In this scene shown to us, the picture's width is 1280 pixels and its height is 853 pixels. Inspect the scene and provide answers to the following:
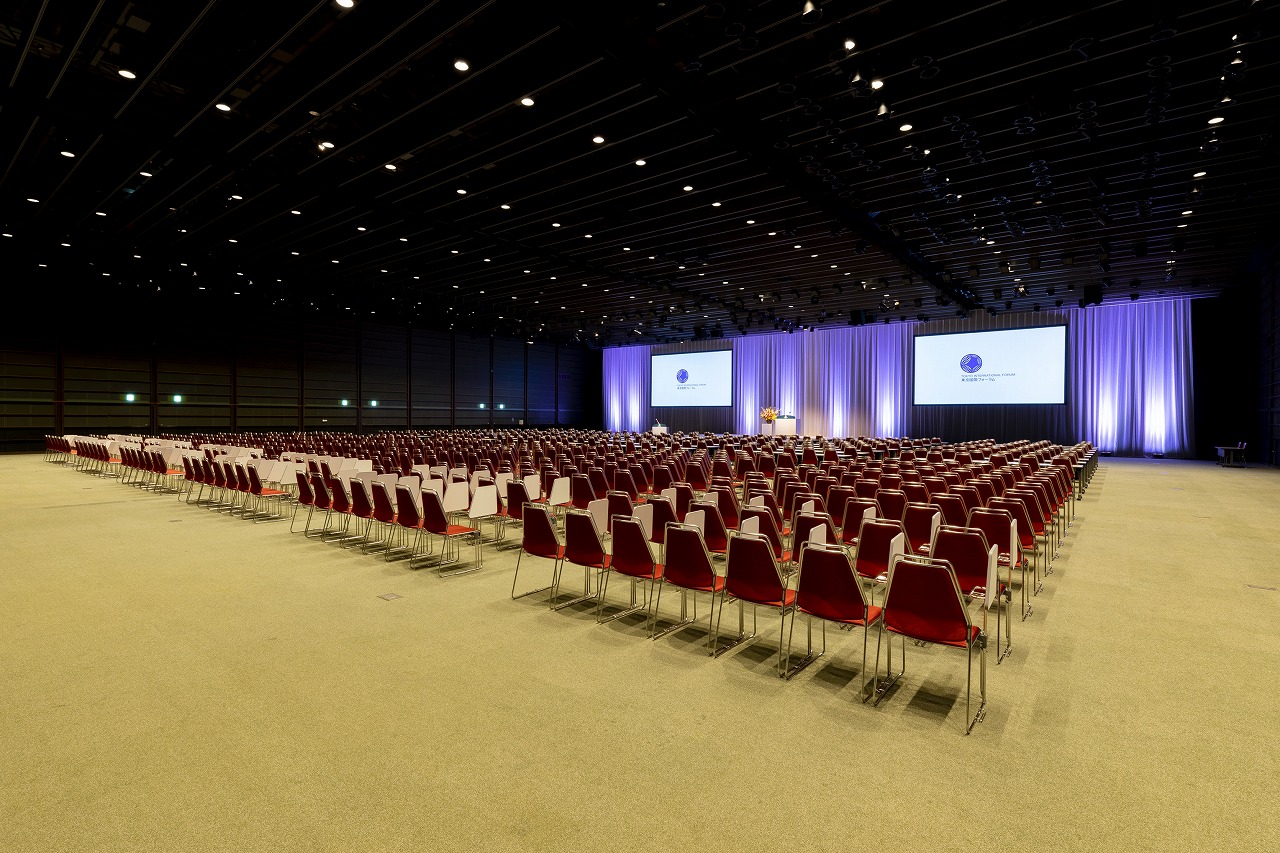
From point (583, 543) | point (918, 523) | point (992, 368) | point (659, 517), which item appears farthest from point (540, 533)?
point (992, 368)

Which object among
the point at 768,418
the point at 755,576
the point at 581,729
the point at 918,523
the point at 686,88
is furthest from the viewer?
the point at 768,418

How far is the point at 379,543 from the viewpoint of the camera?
25.4 ft

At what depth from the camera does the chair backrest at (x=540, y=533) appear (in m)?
5.27

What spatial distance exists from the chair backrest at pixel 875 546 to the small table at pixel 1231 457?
21642 millimetres

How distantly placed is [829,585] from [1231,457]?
24.2 metres

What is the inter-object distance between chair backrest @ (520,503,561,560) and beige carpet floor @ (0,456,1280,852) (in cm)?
53

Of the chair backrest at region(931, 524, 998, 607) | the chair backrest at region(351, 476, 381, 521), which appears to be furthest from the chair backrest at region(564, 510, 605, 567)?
the chair backrest at region(351, 476, 381, 521)

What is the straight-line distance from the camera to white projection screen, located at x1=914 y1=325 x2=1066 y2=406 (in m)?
23.3

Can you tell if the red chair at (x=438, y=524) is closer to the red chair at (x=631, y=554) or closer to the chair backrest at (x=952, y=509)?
the red chair at (x=631, y=554)

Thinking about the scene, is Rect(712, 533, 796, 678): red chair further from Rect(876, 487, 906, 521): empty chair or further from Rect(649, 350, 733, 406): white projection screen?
Rect(649, 350, 733, 406): white projection screen

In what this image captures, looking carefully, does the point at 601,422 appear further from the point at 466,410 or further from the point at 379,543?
the point at 379,543

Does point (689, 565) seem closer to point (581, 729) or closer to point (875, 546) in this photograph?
point (875, 546)

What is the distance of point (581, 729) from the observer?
10.2 feet

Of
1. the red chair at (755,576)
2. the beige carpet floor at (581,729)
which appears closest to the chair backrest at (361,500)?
the beige carpet floor at (581,729)
